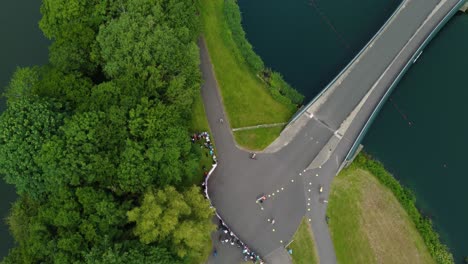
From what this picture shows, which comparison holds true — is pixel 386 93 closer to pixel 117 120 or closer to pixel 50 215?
pixel 117 120

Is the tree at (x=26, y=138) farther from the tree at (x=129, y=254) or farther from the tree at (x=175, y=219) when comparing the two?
the tree at (x=175, y=219)

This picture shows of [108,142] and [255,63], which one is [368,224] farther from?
[108,142]

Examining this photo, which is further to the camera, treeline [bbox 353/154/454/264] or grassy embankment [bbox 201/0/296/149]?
grassy embankment [bbox 201/0/296/149]

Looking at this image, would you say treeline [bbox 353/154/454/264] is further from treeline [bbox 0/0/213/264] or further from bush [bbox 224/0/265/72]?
treeline [bbox 0/0/213/264]

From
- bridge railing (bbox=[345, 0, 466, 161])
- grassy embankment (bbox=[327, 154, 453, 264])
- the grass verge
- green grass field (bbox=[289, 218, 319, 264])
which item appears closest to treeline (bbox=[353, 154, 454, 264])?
grassy embankment (bbox=[327, 154, 453, 264])

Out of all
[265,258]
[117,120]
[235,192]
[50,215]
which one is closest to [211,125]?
[235,192]

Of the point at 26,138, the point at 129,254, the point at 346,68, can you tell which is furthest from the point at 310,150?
the point at 26,138
